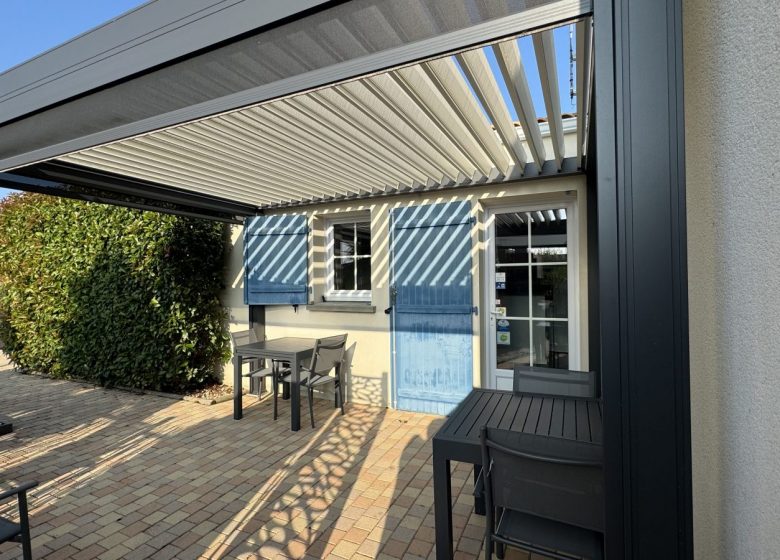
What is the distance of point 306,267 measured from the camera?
509cm

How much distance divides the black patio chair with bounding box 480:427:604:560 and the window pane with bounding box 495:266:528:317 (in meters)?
2.56

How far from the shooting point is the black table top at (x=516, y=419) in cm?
189

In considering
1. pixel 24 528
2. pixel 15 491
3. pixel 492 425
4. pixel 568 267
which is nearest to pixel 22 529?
pixel 24 528

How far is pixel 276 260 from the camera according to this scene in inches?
205

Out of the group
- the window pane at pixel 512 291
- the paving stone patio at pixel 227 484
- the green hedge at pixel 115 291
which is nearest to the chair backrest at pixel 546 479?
the paving stone patio at pixel 227 484

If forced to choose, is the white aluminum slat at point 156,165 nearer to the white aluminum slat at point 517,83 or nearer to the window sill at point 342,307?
the window sill at point 342,307

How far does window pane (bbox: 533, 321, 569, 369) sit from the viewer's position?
159 inches

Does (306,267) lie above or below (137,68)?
below

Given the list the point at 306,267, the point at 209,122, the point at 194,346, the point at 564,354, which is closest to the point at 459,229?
the point at 564,354

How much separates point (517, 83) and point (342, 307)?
3394 mm

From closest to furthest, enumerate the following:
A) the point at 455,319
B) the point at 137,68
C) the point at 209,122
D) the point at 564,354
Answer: the point at 137,68 → the point at 209,122 → the point at 564,354 → the point at 455,319

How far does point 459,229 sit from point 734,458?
3.48 m

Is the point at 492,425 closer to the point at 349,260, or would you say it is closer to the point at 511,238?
the point at 511,238

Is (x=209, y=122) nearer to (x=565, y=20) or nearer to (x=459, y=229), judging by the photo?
(x=565, y=20)
